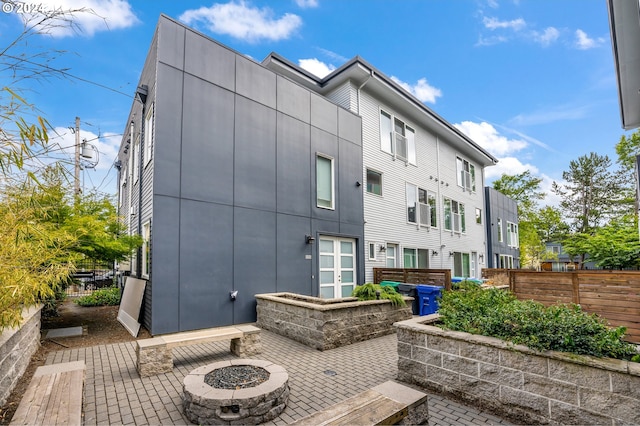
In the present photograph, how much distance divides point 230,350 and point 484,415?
3815 millimetres

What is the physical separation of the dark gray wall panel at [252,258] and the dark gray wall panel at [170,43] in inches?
139

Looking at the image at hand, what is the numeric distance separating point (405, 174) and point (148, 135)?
9.63 m

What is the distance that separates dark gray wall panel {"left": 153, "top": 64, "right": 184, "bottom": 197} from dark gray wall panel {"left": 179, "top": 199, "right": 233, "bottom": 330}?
1.76 feet

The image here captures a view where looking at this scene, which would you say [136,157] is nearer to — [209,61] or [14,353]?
[209,61]

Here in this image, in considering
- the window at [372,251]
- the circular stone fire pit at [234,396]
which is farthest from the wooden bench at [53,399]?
the window at [372,251]

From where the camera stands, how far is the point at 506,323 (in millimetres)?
3465

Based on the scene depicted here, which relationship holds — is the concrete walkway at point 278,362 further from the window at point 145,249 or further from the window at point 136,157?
the window at point 136,157

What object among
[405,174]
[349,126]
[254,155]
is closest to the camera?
[254,155]

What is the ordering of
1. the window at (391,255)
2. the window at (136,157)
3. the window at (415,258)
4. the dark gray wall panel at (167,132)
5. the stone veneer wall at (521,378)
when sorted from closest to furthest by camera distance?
the stone veneer wall at (521,378) < the dark gray wall panel at (167,132) < the window at (136,157) < the window at (391,255) < the window at (415,258)

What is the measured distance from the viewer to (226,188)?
760cm

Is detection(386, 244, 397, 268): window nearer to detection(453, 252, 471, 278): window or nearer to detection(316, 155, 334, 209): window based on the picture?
detection(316, 155, 334, 209): window

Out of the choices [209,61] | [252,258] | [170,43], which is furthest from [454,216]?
[170,43]

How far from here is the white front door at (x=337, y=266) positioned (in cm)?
959

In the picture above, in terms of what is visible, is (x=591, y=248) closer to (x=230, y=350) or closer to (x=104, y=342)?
(x=230, y=350)
